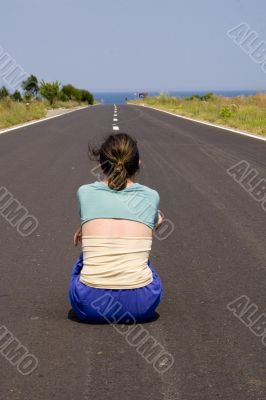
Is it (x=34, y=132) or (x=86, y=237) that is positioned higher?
(x=86, y=237)

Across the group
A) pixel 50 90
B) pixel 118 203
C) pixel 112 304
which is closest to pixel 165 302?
pixel 112 304

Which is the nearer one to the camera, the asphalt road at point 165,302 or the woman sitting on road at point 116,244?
the asphalt road at point 165,302

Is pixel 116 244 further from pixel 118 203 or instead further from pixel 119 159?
pixel 119 159

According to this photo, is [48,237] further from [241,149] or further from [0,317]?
[241,149]

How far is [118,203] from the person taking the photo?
4805 millimetres

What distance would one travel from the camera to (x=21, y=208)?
9031 millimetres

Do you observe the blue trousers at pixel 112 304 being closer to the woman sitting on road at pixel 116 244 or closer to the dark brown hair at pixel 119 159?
the woman sitting on road at pixel 116 244

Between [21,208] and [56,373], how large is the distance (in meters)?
5.26

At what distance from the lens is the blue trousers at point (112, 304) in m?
4.71

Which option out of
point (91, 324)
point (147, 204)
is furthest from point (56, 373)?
point (147, 204)

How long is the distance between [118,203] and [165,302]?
35.4 inches

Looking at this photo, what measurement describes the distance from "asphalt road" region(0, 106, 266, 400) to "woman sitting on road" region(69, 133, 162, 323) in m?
0.16

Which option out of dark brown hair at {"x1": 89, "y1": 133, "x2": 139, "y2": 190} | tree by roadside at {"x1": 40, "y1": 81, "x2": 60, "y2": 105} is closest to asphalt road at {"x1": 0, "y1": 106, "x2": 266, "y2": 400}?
dark brown hair at {"x1": 89, "y1": 133, "x2": 139, "y2": 190}

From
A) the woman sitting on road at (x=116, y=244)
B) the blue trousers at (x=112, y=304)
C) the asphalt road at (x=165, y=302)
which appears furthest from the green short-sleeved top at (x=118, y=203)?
the asphalt road at (x=165, y=302)
